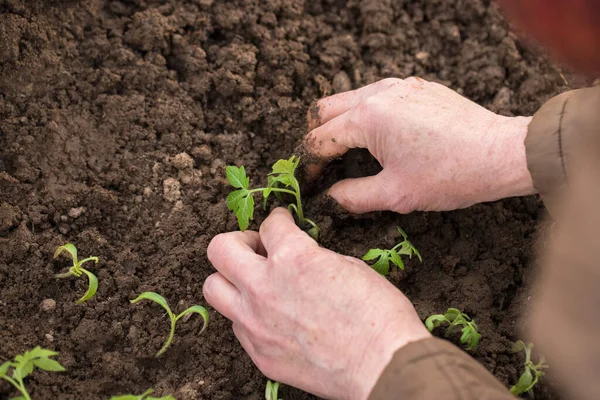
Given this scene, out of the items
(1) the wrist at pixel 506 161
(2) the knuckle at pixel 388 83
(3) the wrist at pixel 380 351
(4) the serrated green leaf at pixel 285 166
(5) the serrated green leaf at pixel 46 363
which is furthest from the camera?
(2) the knuckle at pixel 388 83

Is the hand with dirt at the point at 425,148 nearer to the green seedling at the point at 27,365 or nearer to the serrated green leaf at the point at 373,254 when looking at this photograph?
the serrated green leaf at the point at 373,254

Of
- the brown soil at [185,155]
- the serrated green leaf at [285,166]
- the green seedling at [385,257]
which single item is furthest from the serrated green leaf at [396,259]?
the serrated green leaf at [285,166]

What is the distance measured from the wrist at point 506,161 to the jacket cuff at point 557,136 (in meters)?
0.03

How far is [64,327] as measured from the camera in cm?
216

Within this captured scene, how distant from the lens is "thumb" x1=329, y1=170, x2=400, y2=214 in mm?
2221

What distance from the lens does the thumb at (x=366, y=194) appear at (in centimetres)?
222

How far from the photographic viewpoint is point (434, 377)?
1.66 m

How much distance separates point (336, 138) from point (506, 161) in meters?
0.57

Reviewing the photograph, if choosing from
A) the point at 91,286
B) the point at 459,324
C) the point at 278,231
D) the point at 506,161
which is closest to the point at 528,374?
the point at 459,324

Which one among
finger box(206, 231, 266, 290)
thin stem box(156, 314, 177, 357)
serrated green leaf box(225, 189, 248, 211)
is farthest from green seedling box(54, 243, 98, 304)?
serrated green leaf box(225, 189, 248, 211)

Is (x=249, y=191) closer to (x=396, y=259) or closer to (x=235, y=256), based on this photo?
(x=235, y=256)

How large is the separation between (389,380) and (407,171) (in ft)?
2.44

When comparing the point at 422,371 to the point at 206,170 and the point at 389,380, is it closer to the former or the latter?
the point at 389,380

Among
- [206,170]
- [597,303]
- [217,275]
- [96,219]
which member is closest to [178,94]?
[206,170]
